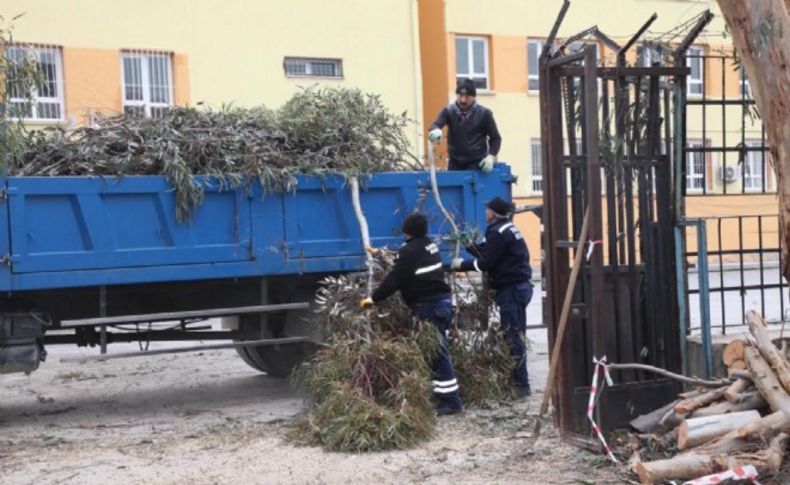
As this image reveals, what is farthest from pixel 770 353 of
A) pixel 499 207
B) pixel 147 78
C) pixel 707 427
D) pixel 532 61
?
pixel 532 61

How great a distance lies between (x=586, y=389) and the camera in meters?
6.73

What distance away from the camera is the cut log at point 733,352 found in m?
6.70

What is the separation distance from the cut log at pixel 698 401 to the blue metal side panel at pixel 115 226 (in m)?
3.71

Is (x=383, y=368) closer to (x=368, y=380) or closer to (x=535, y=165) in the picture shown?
(x=368, y=380)

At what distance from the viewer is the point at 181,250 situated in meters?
7.93

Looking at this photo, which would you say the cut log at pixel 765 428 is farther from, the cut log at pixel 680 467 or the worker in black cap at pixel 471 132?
the worker in black cap at pixel 471 132

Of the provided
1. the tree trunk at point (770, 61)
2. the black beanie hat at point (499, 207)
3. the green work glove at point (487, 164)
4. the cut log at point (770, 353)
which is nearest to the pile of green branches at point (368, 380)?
the black beanie hat at point (499, 207)

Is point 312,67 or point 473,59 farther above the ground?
point 473,59

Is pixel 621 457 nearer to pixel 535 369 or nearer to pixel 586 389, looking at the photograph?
pixel 586 389

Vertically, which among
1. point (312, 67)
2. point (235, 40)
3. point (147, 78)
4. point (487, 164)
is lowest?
point (487, 164)

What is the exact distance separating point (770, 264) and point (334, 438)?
6169mm

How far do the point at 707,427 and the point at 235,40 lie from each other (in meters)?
15.0

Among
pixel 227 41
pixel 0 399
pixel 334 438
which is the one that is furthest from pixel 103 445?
pixel 227 41

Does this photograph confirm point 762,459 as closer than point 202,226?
Yes
